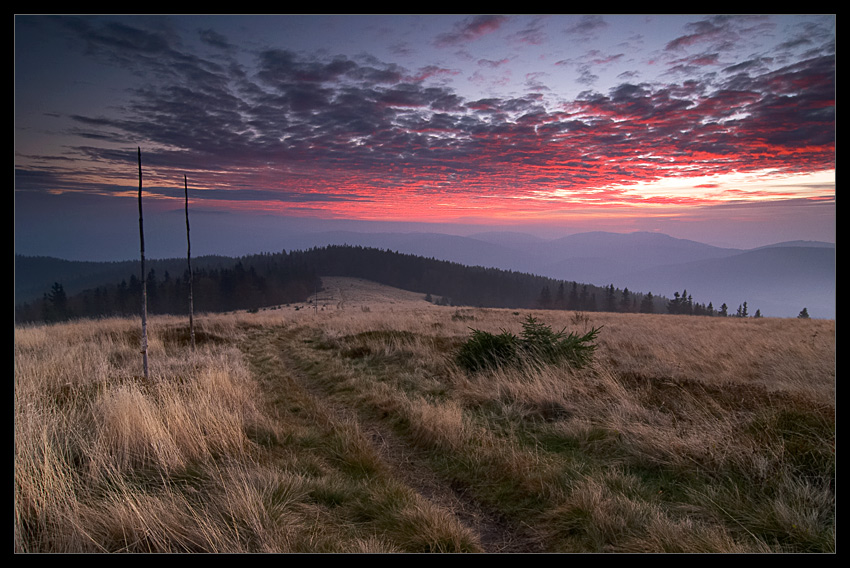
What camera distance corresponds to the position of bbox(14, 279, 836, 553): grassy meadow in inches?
131

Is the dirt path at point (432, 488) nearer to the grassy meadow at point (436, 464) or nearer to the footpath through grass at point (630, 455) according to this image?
the grassy meadow at point (436, 464)

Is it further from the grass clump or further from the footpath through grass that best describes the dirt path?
the grass clump

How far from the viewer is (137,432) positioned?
15.9ft

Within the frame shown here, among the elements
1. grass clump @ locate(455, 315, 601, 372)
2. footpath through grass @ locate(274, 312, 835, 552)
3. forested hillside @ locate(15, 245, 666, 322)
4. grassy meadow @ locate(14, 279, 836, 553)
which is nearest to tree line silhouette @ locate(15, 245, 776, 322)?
forested hillside @ locate(15, 245, 666, 322)

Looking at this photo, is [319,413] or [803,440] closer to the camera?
[803,440]

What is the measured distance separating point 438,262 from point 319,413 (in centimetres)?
12254

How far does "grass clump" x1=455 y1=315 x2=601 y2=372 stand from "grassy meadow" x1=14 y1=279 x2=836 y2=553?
0.47m

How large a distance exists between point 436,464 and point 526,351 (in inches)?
193

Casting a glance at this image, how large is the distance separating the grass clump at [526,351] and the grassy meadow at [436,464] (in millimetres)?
472

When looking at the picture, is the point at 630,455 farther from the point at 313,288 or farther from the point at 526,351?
the point at 313,288

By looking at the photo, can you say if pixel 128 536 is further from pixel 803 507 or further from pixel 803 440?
pixel 803 440

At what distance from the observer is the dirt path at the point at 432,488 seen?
3.77 metres

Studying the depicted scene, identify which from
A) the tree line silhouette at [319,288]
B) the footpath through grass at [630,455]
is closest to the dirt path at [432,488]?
the footpath through grass at [630,455]

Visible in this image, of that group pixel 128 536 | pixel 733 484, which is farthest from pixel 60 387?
pixel 733 484
